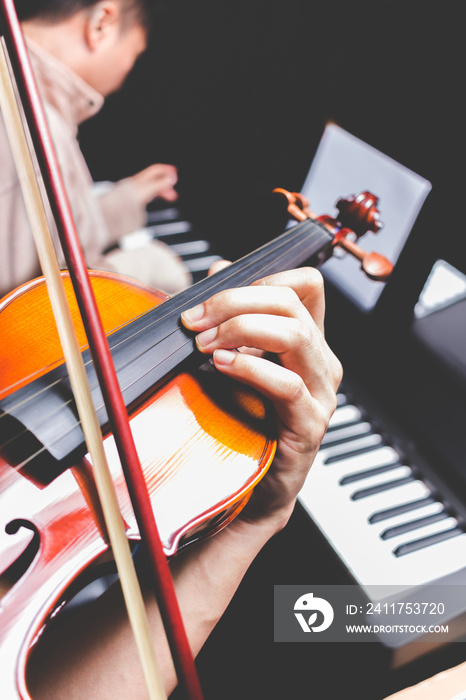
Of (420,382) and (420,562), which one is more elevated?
(420,382)

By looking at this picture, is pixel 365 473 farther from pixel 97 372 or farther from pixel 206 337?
pixel 97 372

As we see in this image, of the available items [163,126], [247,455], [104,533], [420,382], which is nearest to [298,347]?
[247,455]

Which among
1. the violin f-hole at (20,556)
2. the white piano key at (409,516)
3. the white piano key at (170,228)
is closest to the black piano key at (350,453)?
the white piano key at (409,516)

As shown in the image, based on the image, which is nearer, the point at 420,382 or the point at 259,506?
the point at 259,506

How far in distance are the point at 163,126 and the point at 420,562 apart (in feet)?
4.02

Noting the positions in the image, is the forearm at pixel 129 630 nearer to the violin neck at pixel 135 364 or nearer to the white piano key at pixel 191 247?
the violin neck at pixel 135 364

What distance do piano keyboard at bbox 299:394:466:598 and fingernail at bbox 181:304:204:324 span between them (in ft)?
1.23

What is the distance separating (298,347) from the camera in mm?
484

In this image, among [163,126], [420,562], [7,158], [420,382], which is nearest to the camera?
[420,562]

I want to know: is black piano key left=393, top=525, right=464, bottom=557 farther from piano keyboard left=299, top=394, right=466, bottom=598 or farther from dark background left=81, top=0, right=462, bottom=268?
dark background left=81, top=0, right=462, bottom=268

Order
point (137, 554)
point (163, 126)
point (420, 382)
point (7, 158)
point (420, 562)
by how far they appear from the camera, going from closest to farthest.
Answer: point (137, 554) → point (420, 562) → point (420, 382) → point (7, 158) → point (163, 126)

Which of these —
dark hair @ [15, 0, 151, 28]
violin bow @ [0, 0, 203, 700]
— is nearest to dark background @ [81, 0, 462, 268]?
dark hair @ [15, 0, 151, 28]

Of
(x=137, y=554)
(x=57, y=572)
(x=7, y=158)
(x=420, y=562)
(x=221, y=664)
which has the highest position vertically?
(x=7, y=158)

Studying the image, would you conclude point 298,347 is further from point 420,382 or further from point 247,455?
point 420,382
